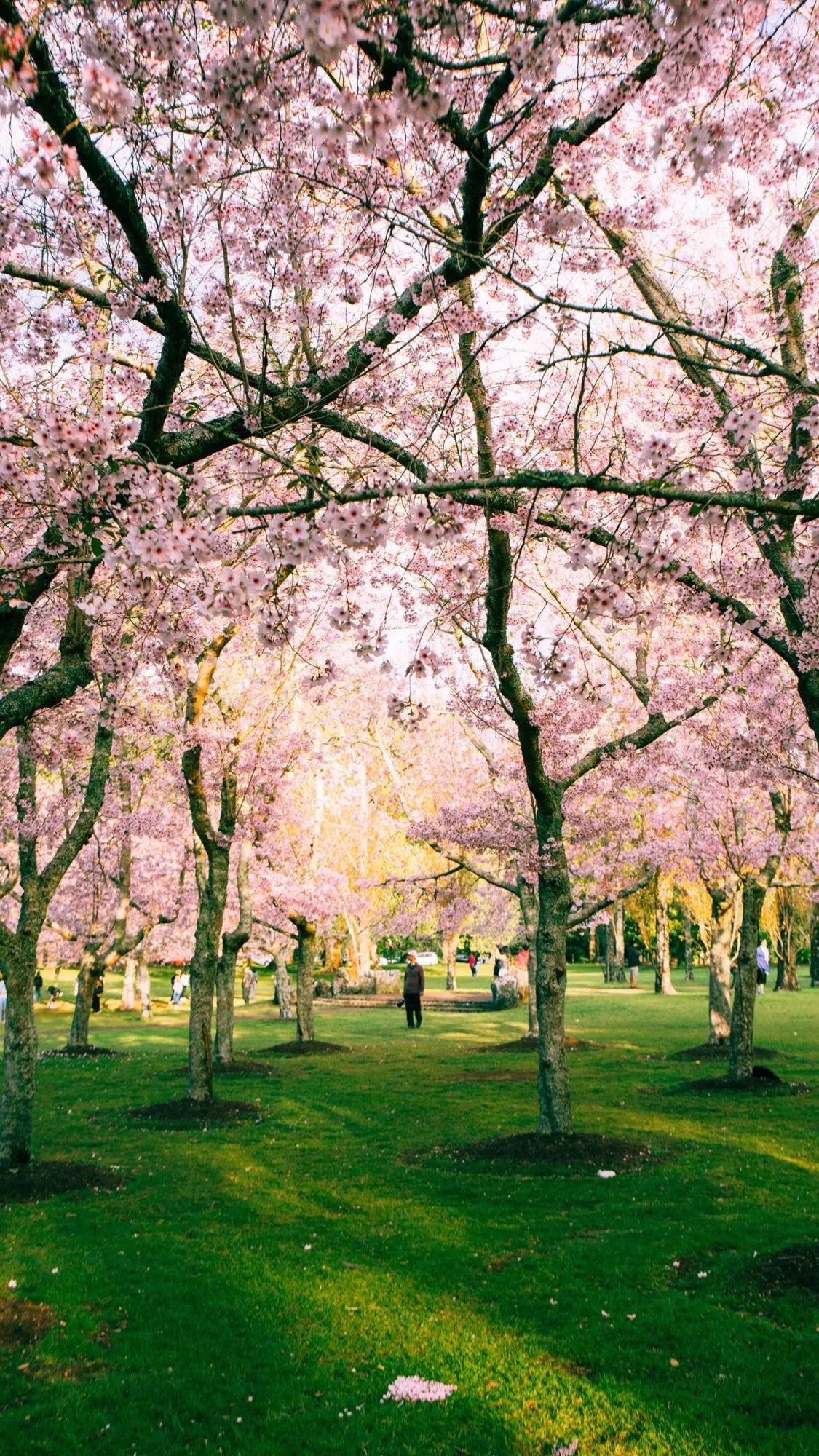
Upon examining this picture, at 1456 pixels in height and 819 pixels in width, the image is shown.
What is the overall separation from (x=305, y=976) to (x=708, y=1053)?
9.39 metres

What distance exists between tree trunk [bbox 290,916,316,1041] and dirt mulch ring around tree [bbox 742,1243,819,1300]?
52.5 ft

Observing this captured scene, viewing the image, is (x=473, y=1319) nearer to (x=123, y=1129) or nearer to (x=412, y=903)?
(x=123, y=1129)

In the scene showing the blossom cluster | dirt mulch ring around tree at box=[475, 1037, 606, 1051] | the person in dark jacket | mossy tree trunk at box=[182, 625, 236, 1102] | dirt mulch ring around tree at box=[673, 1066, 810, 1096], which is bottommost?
dirt mulch ring around tree at box=[475, 1037, 606, 1051]

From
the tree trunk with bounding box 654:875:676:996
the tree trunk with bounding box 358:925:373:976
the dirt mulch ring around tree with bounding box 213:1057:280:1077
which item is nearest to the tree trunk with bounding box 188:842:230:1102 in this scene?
the dirt mulch ring around tree with bounding box 213:1057:280:1077

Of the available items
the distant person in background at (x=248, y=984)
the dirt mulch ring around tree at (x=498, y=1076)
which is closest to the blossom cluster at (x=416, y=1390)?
the dirt mulch ring around tree at (x=498, y=1076)

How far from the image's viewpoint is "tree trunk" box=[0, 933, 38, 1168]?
9945 mm

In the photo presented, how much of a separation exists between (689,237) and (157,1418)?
11720 millimetres

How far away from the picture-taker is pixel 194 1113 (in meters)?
14.2

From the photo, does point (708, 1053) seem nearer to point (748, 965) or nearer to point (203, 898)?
point (748, 965)

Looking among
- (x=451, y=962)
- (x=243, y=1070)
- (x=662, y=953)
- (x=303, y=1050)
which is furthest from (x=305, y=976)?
(x=451, y=962)

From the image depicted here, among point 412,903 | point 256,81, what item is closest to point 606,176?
point 256,81

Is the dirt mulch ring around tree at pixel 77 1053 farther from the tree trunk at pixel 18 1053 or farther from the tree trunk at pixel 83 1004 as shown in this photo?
the tree trunk at pixel 18 1053

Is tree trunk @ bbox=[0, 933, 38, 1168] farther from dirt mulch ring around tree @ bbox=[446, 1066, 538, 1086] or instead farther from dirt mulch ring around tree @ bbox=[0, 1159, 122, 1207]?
dirt mulch ring around tree @ bbox=[446, 1066, 538, 1086]

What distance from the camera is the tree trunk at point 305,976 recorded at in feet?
75.9
